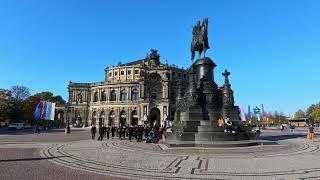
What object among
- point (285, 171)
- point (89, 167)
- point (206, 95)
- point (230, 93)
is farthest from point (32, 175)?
point (230, 93)

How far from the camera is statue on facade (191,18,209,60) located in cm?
2656

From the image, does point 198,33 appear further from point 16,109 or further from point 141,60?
point 141,60

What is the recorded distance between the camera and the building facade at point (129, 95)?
93.6 metres

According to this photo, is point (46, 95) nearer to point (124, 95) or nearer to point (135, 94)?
point (124, 95)

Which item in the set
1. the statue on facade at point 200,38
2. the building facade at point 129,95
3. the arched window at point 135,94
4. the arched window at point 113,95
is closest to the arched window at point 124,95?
the building facade at point 129,95

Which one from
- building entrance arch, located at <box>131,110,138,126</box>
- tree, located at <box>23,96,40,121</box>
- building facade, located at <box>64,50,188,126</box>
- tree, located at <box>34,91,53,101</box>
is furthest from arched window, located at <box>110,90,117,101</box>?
tree, located at <box>34,91,53,101</box>

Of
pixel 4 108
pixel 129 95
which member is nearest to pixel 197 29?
pixel 4 108

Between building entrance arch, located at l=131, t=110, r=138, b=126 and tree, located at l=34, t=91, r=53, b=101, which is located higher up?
tree, located at l=34, t=91, r=53, b=101

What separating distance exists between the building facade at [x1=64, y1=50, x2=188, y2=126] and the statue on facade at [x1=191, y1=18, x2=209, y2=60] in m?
61.1

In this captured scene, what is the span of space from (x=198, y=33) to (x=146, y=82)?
232 feet

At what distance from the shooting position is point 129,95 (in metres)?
101

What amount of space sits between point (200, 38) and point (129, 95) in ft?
247

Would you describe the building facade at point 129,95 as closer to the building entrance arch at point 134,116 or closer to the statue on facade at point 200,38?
the building entrance arch at point 134,116

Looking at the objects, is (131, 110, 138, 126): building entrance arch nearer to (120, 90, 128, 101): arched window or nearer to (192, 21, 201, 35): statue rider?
(120, 90, 128, 101): arched window
